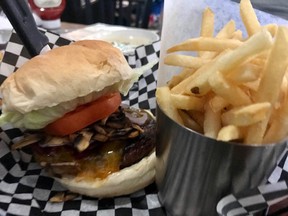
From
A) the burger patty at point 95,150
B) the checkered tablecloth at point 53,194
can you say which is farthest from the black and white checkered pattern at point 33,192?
the burger patty at point 95,150

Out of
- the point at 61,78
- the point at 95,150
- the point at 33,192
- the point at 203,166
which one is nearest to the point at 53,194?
the point at 33,192

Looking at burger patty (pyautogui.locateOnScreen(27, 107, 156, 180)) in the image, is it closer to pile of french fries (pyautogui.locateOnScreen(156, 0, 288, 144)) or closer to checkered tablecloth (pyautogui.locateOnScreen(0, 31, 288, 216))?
checkered tablecloth (pyautogui.locateOnScreen(0, 31, 288, 216))

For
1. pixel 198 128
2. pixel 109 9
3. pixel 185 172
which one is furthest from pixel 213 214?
pixel 109 9

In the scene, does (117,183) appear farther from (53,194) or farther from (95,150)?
(53,194)

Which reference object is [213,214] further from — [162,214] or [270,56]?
[270,56]

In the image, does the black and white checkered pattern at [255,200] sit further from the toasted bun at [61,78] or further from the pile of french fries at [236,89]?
the toasted bun at [61,78]
